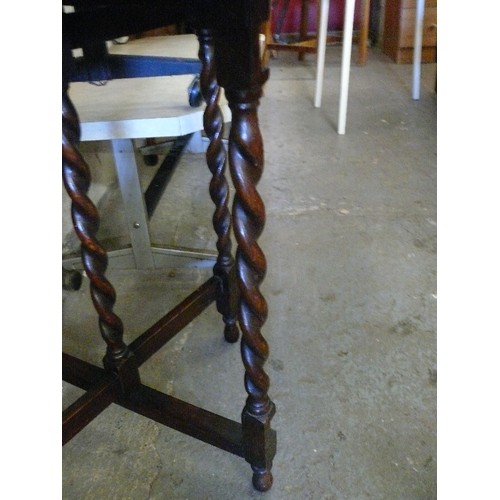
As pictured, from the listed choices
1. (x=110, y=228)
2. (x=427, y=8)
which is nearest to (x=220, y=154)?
(x=110, y=228)

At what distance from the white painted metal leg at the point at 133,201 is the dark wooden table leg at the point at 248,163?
69 centimetres

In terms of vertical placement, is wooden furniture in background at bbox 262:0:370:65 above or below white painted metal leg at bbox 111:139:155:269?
above

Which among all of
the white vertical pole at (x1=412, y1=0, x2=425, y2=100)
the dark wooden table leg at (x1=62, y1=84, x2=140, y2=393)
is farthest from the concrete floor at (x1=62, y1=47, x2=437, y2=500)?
the white vertical pole at (x1=412, y1=0, x2=425, y2=100)

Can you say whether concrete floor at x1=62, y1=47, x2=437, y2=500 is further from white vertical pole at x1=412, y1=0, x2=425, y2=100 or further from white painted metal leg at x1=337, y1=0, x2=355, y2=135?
white vertical pole at x1=412, y1=0, x2=425, y2=100

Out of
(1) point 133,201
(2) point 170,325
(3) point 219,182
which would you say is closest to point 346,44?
(1) point 133,201

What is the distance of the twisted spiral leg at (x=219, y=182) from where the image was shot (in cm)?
91

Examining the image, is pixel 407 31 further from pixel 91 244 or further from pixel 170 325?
pixel 91 244

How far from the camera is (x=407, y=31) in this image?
3.42 m

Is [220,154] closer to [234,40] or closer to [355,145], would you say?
[234,40]

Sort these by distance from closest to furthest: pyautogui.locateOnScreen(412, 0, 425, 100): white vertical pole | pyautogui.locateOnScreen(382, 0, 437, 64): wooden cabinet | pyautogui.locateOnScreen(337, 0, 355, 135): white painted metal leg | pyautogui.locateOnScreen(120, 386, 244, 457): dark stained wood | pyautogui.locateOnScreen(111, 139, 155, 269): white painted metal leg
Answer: pyautogui.locateOnScreen(120, 386, 244, 457): dark stained wood, pyautogui.locateOnScreen(111, 139, 155, 269): white painted metal leg, pyautogui.locateOnScreen(337, 0, 355, 135): white painted metal leg, pyautogui.locateOnScreen(412, 0, 425, 100): white vertical pole, pyautogui.locateOnScreen(382, 0, 437, 64): wooden cabinet

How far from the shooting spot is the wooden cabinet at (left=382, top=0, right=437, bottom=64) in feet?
10.6

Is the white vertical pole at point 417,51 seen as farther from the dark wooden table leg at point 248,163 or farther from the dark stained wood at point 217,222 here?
the dark wooden table leg at point 248,163

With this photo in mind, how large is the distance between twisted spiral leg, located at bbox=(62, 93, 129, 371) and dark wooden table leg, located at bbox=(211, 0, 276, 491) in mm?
204

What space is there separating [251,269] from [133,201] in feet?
2.40
